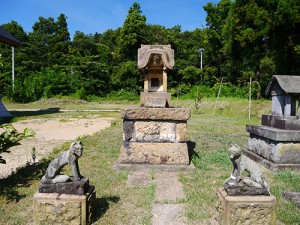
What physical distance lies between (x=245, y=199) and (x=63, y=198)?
1893 mm

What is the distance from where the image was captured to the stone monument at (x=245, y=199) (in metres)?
2.90

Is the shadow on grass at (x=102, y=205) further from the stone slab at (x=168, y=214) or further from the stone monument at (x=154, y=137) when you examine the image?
the stone monument at (x=154, y=137)

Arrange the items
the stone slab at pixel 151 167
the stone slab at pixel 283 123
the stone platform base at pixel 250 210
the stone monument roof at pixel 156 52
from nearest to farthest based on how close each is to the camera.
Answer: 1. the stone platform base at pixel 250 210
2. the stone slab at pixel 151 167
3. the stone slab at pixel 283 123
4. the stone monument roof at pixel 156 52

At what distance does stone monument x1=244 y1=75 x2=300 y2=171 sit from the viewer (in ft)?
17.5

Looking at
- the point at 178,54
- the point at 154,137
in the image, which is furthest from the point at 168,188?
the point at 178,54

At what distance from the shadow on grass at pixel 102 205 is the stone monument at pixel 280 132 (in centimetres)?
317

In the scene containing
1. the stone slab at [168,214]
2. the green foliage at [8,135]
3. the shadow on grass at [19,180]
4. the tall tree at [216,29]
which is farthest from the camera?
the tall tree at [216,29]

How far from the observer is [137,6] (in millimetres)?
30812

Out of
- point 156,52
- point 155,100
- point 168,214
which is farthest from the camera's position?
point 156,52

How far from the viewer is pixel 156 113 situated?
17.6ft

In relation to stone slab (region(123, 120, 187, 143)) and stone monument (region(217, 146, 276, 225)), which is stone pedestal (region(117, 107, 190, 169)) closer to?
stone slab (region(123, 120, 187, 143))

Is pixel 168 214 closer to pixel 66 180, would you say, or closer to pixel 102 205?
pixel 102 205

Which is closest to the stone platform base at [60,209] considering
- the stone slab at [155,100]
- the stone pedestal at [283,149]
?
the stone slab at [155,100]

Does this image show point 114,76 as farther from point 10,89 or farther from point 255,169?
point 255,169
